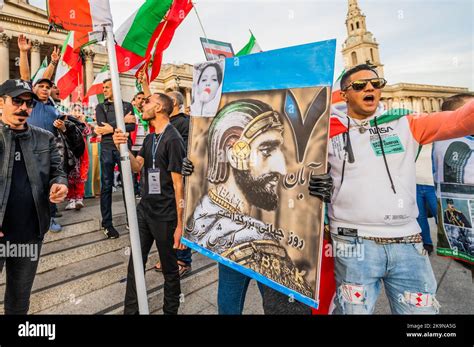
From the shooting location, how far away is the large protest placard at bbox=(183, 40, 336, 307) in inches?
51.9

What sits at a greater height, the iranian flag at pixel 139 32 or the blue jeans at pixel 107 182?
the iranian flag at pixel 139 32

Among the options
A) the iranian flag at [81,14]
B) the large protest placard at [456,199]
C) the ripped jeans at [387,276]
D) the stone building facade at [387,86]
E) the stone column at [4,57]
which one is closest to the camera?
the ripped jeans at [387,276]

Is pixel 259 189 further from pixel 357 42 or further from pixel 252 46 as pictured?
pixel 357 42

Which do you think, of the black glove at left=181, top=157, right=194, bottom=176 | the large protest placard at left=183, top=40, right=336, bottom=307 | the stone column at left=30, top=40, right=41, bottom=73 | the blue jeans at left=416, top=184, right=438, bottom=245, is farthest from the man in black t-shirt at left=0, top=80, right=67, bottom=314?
the stone column at left=30, top=40, right=41, bottom=73

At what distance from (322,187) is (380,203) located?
47cm

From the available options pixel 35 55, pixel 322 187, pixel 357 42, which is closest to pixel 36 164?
pixel 322 187

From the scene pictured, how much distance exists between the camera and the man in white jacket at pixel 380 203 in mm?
1417

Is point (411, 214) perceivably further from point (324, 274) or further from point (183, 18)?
point (183, 18)

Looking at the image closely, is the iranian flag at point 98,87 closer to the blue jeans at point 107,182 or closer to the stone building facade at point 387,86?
the blue jeans at point 107,182

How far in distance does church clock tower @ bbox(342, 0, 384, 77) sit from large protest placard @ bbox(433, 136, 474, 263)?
72.0 metres

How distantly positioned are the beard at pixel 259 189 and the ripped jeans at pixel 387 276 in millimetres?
525

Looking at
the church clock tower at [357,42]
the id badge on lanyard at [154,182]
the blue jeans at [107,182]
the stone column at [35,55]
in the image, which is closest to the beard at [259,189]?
the id badge on lanyard at [154,182]

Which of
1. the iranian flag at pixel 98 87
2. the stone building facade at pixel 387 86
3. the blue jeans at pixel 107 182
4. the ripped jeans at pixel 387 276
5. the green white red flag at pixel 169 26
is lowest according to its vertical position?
the ripped jeans at pixel 387 276

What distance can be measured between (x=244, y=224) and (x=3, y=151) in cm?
188
